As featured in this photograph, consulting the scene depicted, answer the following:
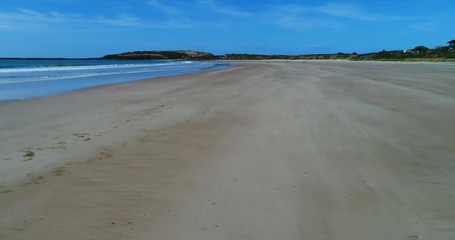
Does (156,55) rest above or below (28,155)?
below

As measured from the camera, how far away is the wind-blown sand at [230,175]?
3186mm

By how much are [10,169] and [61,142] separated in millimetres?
1376

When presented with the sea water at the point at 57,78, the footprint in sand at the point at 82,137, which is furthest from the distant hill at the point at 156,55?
the footprint in sand at the point at 82,137

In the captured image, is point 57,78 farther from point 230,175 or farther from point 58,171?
point 230,175

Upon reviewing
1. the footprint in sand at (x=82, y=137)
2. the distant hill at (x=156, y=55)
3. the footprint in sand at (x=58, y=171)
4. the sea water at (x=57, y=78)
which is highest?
the footprint in sand at (x=58, y=171)

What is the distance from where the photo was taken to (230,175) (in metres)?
4.48

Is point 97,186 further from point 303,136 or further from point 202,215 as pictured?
point 303,136

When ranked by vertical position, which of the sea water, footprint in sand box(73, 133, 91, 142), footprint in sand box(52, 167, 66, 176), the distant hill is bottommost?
the distant hill

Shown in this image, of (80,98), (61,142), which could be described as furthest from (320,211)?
(80,98)

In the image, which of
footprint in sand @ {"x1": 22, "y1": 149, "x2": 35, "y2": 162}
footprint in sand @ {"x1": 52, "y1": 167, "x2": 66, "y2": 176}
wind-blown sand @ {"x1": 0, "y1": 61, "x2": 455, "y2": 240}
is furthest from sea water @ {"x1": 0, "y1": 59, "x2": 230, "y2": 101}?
footprint in sand @ {"x1": 52, "y1": 167, "x2": 66, "y2": 176}

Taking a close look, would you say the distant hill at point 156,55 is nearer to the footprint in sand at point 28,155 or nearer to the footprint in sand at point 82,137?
the footprint in sand at point 82,137

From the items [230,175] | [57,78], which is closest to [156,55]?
[57,78]

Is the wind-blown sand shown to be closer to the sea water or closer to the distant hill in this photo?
the sea water

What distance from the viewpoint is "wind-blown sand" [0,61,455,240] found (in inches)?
125
